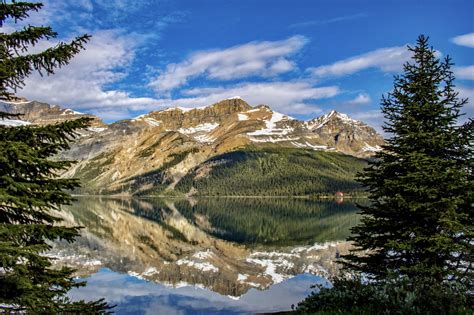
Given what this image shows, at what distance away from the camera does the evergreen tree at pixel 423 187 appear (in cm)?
2214

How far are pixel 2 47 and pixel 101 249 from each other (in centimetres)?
7694

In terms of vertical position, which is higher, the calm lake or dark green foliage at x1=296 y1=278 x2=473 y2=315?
dark green foliage at x1=296 y1=278 x2=473 y2=315

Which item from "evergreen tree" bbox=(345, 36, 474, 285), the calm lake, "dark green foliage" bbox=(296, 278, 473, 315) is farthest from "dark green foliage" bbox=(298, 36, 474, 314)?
the calm lake

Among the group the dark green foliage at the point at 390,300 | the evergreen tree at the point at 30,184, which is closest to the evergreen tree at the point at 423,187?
the dark green foliage at the point at 390,300

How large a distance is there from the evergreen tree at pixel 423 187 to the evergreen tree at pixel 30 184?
16.1m

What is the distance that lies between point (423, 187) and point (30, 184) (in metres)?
18.3

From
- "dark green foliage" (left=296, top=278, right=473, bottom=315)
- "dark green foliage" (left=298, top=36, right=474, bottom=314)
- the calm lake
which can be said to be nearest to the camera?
"dark green foliage" (left=296, top=278, right=473, bottom=315)

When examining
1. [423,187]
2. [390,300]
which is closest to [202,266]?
[423,187]

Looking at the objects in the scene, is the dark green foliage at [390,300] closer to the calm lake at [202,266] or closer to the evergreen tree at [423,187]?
the evergreen tree at [423,187]

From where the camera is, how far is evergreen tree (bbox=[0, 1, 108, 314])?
1245 cm

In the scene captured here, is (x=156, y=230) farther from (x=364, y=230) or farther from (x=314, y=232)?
(x=364, y=230)

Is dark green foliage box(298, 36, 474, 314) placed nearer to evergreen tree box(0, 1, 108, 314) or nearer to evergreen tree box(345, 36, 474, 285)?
evergreen tree box(345, 36, 474, 285)

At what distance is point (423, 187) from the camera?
73.5 feet

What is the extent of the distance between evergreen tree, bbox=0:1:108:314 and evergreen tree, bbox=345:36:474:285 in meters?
16.1
